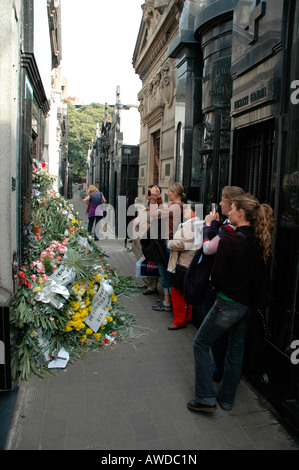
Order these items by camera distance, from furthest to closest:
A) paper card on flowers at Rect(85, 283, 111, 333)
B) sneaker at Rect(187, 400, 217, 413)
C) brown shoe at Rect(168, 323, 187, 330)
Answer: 1. brown shoe at Rect(168, 323, 187, 330)
2. paper card on flowers at Rect(85, 283, 111, 333)
3. sneaker at Rect(187, 400, 217, 413)

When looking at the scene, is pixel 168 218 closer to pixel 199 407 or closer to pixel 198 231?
pixel 198 231

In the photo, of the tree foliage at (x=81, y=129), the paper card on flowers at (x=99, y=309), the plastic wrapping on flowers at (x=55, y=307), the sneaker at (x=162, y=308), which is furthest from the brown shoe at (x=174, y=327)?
the tree foliage at (x=81, y=129)

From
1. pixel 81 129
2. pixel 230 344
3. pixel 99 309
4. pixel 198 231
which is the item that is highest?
pixel 81 129

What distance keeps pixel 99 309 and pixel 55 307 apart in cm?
75

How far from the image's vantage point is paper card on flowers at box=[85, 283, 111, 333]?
4629 mm

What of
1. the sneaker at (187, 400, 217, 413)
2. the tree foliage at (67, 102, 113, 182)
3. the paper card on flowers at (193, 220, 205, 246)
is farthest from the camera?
the tree foliage at (67, 102, 113, 182)

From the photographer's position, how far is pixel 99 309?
4.79 m

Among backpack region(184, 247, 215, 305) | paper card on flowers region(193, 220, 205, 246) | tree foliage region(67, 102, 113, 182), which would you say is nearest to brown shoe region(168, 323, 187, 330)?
paper card on flowers region(193, 220, 205, 246)

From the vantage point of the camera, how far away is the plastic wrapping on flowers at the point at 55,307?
3.89 m

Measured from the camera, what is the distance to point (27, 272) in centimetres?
434

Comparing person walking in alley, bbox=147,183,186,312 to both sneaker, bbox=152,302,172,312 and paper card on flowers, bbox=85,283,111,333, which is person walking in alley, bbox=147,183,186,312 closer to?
sneaker, bbox=152,302,172,312

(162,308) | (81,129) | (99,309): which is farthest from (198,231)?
(81,129)

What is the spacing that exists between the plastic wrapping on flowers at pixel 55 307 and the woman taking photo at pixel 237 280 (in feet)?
5.30

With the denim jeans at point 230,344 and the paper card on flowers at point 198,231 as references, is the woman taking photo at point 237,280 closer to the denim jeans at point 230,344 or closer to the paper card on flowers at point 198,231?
the denim jeans at point 230,344
